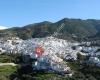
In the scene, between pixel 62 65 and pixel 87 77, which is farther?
pixel 62 65

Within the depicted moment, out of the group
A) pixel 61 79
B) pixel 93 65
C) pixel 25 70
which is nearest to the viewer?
pixel 61 79

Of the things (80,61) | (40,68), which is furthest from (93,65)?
(40,68)

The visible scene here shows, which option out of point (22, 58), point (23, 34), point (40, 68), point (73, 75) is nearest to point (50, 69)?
point (40, 68)

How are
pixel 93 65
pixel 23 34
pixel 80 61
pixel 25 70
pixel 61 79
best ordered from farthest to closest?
pixel 23 34 < pixel 80 61 < pixel 93 65 < pixel 25 70 < pixel 61 79

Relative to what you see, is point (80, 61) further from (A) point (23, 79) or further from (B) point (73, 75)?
(A) point (23, 79)

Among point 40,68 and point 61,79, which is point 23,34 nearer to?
point 40,68

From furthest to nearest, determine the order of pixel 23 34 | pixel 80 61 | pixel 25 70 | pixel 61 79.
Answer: pixel 23 34 → pixel 80 61 → pixel 25 70 → pixel 61 79

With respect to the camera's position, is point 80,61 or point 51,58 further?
point 80,61

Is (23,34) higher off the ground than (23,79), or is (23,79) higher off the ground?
(23,34)

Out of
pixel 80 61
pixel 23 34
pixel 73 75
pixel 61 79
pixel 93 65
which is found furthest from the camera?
pixel 23 34
